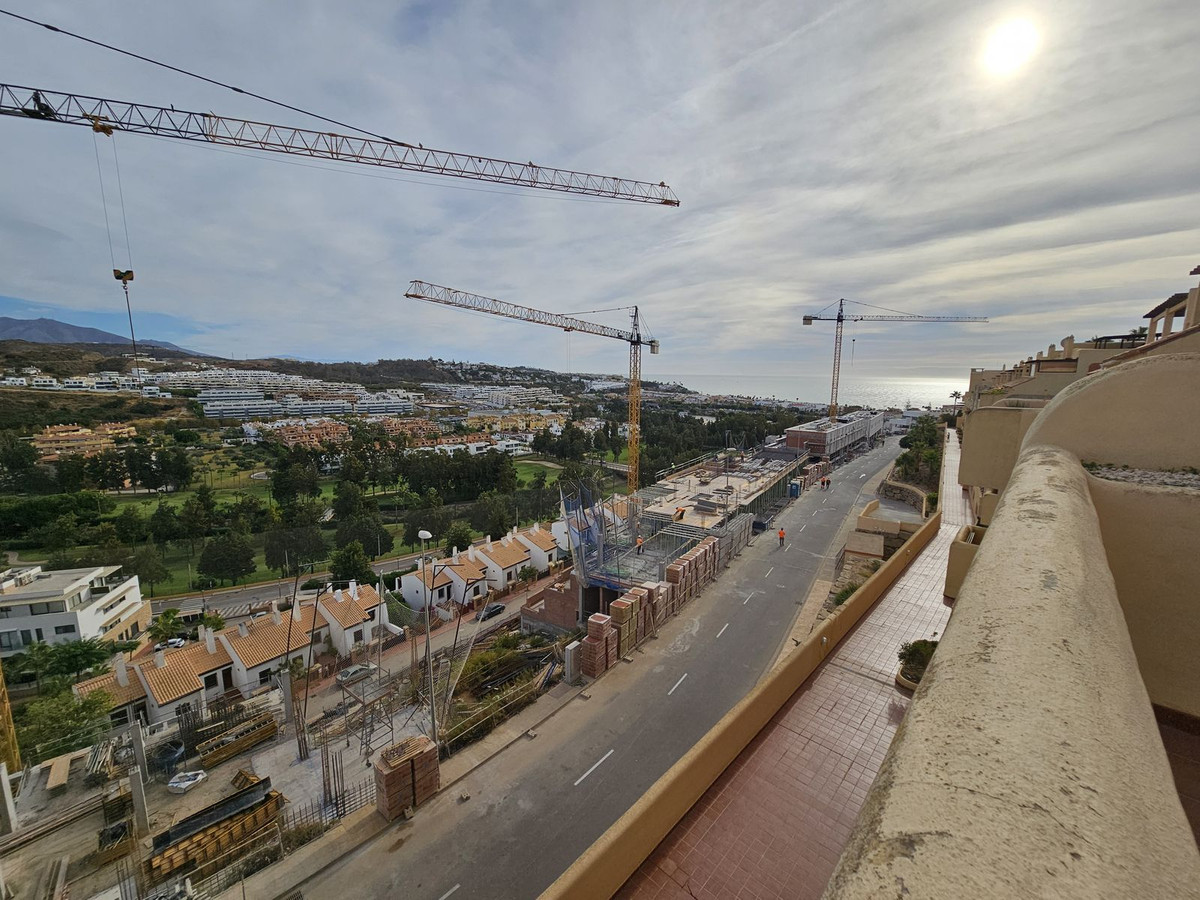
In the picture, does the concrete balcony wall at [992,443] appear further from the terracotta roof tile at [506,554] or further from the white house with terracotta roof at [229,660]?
the terracotta roof tile at [506,554]

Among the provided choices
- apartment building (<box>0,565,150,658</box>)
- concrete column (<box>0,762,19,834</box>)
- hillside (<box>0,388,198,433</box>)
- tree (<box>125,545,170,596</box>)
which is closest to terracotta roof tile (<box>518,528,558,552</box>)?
apartment building (<box>0,565,150,658</box>)

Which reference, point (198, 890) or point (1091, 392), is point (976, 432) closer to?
point (1091, 392)

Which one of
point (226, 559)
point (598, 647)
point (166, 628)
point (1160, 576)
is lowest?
point (166, 628)

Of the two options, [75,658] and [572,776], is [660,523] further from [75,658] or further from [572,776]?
[75,658]

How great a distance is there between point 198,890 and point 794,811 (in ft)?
28.2

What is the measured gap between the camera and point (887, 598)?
880 cm

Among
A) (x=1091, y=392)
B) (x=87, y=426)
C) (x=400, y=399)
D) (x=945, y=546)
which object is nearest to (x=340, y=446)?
(x=87, y=426)

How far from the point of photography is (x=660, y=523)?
20.5 m

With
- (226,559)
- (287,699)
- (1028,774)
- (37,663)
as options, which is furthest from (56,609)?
(1028,774)

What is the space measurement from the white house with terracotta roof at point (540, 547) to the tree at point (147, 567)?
16516 mm

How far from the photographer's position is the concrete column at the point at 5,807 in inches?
321

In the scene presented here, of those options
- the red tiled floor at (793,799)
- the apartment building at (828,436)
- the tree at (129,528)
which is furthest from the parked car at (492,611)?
the apartment building at (828,436)

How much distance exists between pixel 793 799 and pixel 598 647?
576cm

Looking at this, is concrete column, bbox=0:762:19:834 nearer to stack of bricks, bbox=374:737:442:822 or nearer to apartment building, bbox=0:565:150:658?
stack of bricks, bbox=374:737:442:822
